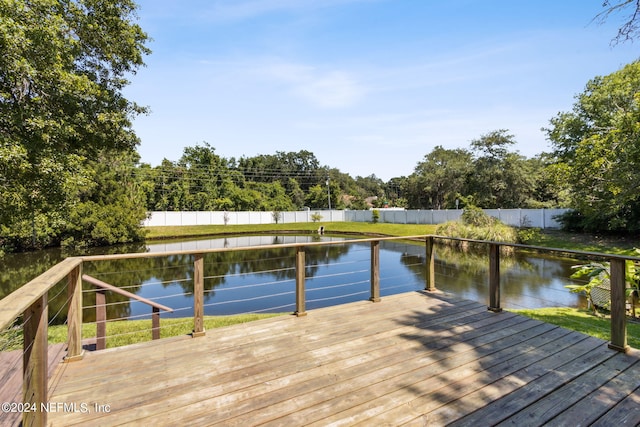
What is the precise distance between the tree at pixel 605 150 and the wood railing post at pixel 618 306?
25.0 feet

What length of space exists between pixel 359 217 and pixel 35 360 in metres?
30.2

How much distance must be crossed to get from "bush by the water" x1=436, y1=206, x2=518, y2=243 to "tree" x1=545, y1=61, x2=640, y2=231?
2.68m

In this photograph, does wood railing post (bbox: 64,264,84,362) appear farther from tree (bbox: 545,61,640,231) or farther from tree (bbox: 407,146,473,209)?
tree (bbox: 407,146,473,209)

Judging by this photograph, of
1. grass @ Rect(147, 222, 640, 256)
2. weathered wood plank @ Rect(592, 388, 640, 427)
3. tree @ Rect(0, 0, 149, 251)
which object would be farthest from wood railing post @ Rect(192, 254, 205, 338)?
grass @ Rect(147, 222, 640, 256)

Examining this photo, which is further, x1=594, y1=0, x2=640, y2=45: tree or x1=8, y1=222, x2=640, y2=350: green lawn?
x1=594, y1=0, x2=640, y2=45: tree

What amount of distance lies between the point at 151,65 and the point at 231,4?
3.50m

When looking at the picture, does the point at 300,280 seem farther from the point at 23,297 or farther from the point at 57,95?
the point at 57,95

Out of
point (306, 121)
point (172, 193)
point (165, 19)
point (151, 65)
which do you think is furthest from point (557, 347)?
point (172, 193)

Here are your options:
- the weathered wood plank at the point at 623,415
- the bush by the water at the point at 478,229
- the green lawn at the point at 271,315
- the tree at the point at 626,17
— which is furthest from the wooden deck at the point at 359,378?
the bush by the water at the point at 478,229

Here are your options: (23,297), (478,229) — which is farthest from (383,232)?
(23,297)

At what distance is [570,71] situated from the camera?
8539 mm

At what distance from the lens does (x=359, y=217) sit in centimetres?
3111

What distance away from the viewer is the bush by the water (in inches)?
550

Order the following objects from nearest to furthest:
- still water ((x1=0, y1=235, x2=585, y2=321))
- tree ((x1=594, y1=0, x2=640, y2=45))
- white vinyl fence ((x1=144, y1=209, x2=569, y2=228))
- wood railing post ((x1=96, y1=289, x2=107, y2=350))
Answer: wood railing post ((x1=96, y1=289, x2=107, y2=350)) < tree ((x1=594, y1=0, x2=640, y2=45)) < still water ((x1=0, y1=235, x2=585, y2=321)) < white vinyl fence ((x1=144, y1=209, x2=569, y2=228))
